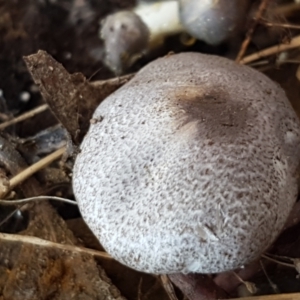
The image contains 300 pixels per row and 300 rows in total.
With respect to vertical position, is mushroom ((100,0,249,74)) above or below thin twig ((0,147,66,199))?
above

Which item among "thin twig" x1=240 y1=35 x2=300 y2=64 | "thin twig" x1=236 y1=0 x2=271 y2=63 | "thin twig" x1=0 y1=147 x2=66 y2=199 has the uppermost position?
"thin twig" x1=236 y1=0 x2=271 y2=63

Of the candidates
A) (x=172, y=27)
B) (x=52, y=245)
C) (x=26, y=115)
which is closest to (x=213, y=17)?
(x=172, y=27)

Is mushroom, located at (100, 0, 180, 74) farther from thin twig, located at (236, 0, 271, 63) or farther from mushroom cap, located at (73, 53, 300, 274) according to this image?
mushroom cap, located at (73, 53, 300, 274)

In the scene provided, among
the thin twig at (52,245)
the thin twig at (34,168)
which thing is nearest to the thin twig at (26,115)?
the thin twig at (34,168)

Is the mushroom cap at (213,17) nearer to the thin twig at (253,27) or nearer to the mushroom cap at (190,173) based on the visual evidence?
the thin twig at (253,27)

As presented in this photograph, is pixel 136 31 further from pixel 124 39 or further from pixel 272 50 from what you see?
pixel 272 50

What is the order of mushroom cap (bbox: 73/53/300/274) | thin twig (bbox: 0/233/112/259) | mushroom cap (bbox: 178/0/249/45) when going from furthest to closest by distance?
mushroom cap (bbox: 178/0/249/45)
thin twig (bbox: 0/233/112/259)
mushroom cap (bbox: 73/53/300/274)

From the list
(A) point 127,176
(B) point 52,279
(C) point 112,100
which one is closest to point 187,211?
(A) point 127,176

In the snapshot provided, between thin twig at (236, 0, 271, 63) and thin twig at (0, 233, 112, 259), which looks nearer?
thin twig at (0, 233, 112, 259)

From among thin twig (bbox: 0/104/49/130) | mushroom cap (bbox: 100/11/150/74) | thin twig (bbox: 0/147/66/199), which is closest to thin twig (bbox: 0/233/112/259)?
thin twig (bbox: 0/147/66/199)
